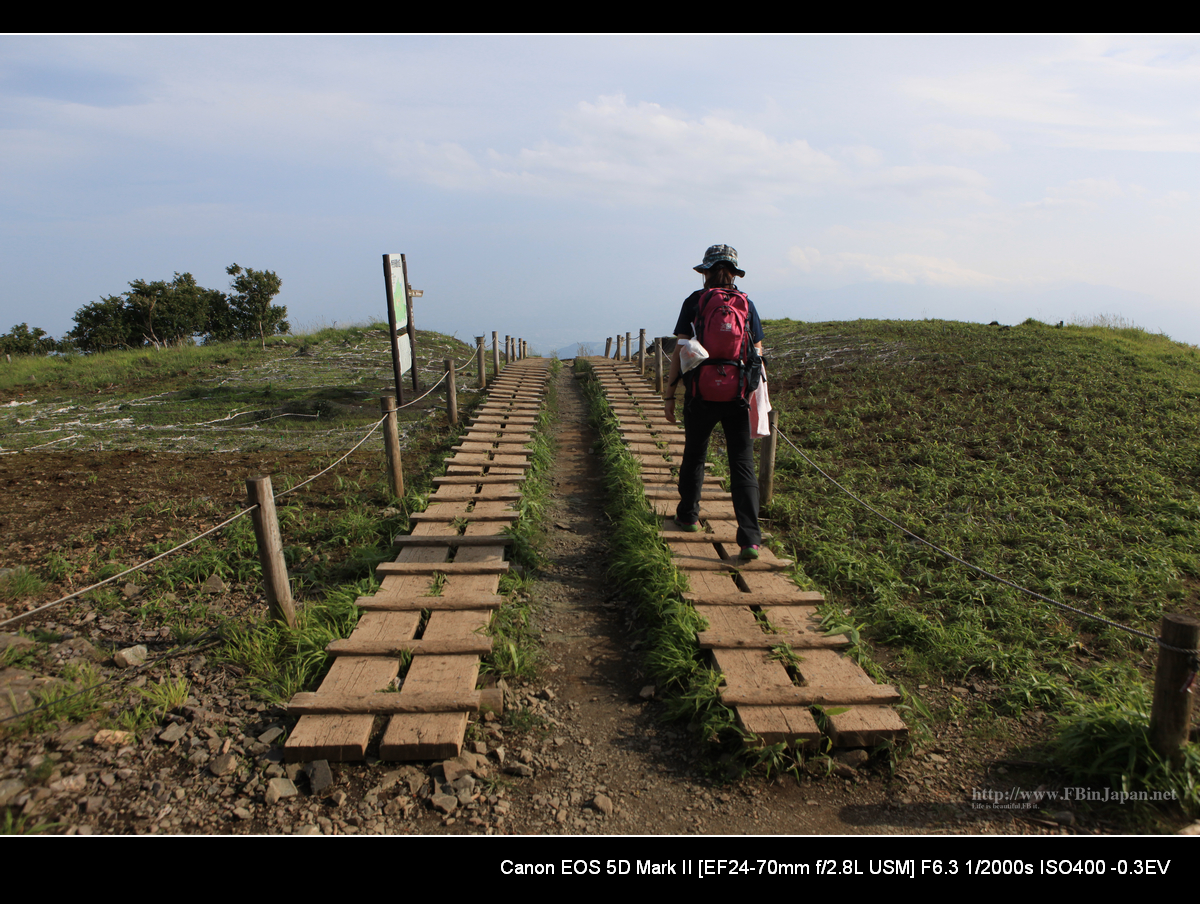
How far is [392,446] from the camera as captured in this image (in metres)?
6.13

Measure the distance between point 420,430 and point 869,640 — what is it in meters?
7.09

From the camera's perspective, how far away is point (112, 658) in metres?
3.82

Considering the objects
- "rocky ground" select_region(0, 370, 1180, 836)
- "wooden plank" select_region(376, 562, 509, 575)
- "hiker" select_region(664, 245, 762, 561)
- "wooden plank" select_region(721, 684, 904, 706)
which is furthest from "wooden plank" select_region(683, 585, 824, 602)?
"wooden plank" select_region(376, 562, 509, 575)

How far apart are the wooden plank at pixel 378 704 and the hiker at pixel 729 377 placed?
7.76 feet

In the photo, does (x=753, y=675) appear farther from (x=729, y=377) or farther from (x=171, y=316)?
(x=171, y=316)

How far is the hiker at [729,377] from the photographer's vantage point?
14.8ft

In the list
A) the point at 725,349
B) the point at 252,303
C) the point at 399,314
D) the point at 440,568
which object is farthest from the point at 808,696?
the point at 252,303

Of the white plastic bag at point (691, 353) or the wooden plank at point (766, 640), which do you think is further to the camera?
the white plastic bag at point (691, 353)

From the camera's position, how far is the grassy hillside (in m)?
3.90

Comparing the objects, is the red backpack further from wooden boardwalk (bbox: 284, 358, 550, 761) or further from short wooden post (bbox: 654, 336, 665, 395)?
short wooden post (bbox: 654, 336, 665, 395)

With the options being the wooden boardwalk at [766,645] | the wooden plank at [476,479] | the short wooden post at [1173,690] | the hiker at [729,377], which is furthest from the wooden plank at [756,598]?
the wooden plank at [476,479]

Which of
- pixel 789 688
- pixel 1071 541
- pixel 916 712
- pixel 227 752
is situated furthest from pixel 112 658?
pixel 1071 541

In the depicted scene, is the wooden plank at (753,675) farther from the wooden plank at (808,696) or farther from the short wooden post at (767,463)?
the short wooden post at (767,463)

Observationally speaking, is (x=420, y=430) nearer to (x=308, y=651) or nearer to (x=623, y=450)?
(x=623, y=450)
